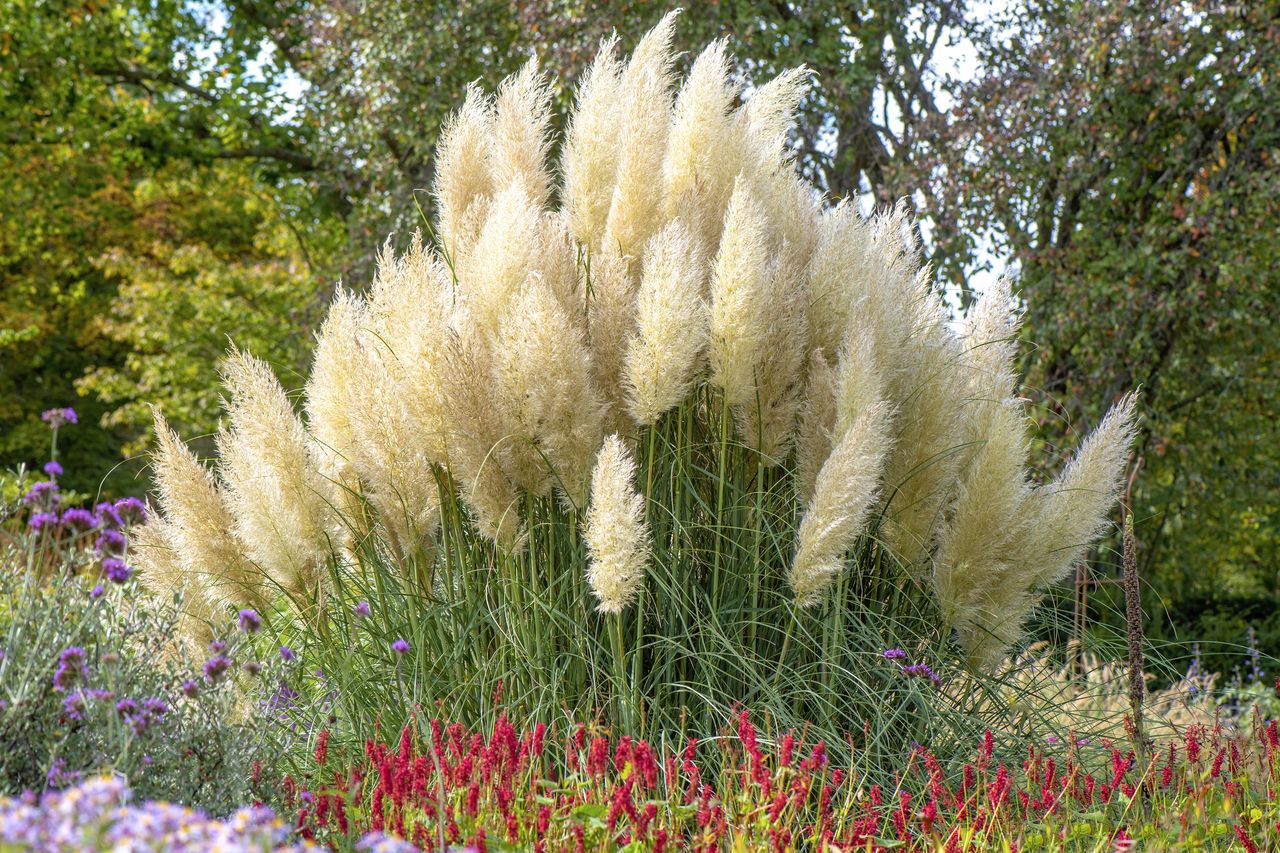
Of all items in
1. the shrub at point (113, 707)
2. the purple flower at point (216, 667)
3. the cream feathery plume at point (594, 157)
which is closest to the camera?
the shrub at point (113, 707)

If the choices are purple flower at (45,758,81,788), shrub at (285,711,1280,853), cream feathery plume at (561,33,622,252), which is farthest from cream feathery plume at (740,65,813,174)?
purple flower at (45,758,81,788)

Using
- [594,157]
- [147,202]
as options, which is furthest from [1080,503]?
[147,202]

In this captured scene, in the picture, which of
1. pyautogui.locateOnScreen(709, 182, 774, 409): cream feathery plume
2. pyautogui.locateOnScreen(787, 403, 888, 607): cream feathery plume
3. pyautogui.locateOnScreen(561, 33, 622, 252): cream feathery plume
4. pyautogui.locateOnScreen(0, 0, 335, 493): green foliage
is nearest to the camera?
pyautogui.locateOnScreen(787, 403, 888, 607): cream feathery plume

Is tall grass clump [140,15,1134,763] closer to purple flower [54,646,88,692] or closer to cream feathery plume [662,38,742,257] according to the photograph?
cream feathery plume [662,38,742,257]

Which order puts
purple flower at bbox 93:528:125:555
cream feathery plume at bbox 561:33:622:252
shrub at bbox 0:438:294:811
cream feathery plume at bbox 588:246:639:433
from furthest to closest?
cream feathery plume at bbox 561:33:622:252, cream feathery plume at bbox 588:246:639:433, purple flower at bbox 93:528:125:555, shrub at bbox 0:438:294:811

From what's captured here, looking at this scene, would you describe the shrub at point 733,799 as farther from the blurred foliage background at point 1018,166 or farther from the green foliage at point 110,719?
the blurred foliage background at point 1018,166

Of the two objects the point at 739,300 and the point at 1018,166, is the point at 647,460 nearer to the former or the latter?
the point at 739,300

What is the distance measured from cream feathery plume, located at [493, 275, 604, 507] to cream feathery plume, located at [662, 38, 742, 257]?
Result: 0.69 m

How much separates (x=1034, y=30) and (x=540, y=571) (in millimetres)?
8246

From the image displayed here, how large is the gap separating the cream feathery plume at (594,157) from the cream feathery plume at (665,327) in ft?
2.03

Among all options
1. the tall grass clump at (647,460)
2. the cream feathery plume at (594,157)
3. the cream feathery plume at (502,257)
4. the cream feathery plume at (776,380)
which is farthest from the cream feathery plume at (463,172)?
Answer: the cream feathery plume at (776,380)

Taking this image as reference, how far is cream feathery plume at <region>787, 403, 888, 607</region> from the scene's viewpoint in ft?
10.1

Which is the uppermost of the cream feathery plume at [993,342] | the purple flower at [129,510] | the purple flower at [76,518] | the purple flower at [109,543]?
the cream feathery plume at [993,342]

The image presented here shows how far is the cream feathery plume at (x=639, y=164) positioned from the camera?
3736mm
